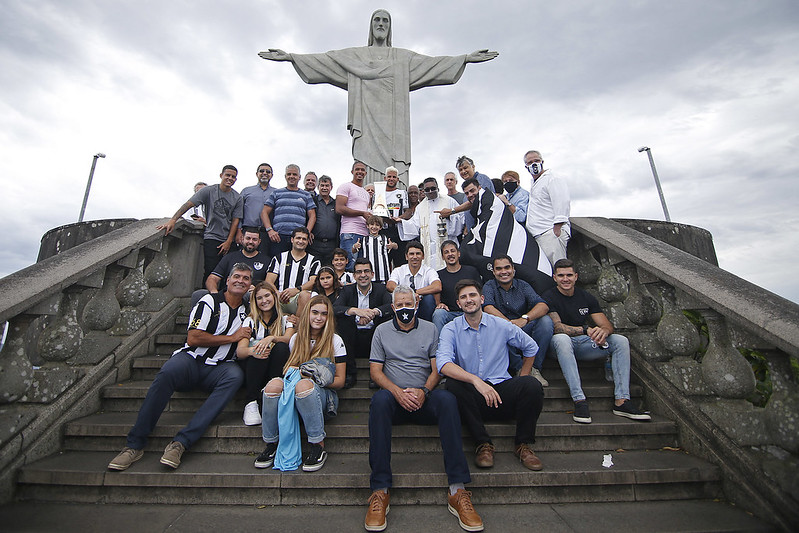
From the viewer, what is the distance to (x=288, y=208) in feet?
18.1

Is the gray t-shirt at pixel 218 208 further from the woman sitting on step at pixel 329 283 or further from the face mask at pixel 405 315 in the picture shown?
the face mask at pixel 405 315

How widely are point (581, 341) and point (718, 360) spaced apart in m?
1.04

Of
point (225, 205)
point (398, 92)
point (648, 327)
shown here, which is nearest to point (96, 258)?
point (225, 205)

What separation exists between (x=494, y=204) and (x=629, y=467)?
10.8 feet

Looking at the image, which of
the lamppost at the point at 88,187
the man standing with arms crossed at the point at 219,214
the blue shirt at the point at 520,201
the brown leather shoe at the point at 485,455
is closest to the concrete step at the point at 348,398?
the brown leather shoe at the point at 485,455

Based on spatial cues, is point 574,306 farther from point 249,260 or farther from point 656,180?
point 656,180

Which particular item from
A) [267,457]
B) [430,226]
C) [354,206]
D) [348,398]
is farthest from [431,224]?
[267,457]

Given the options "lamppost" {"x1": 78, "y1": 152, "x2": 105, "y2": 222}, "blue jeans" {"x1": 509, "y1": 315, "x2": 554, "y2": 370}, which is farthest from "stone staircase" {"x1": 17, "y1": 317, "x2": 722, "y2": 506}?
"lamppost" {"x1": 78, "y1": 152, "x2": 105, "y2": 222}

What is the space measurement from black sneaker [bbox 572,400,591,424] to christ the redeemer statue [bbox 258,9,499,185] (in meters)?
5.63

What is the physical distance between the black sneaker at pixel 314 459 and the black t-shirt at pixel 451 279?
7.03 ft

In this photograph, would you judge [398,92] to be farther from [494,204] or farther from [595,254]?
[595,254]

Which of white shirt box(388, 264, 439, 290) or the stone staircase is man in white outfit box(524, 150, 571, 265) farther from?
the stone staircase

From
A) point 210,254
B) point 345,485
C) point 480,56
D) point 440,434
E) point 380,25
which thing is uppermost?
point 380,25

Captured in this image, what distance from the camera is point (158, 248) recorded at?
470 centimetres
